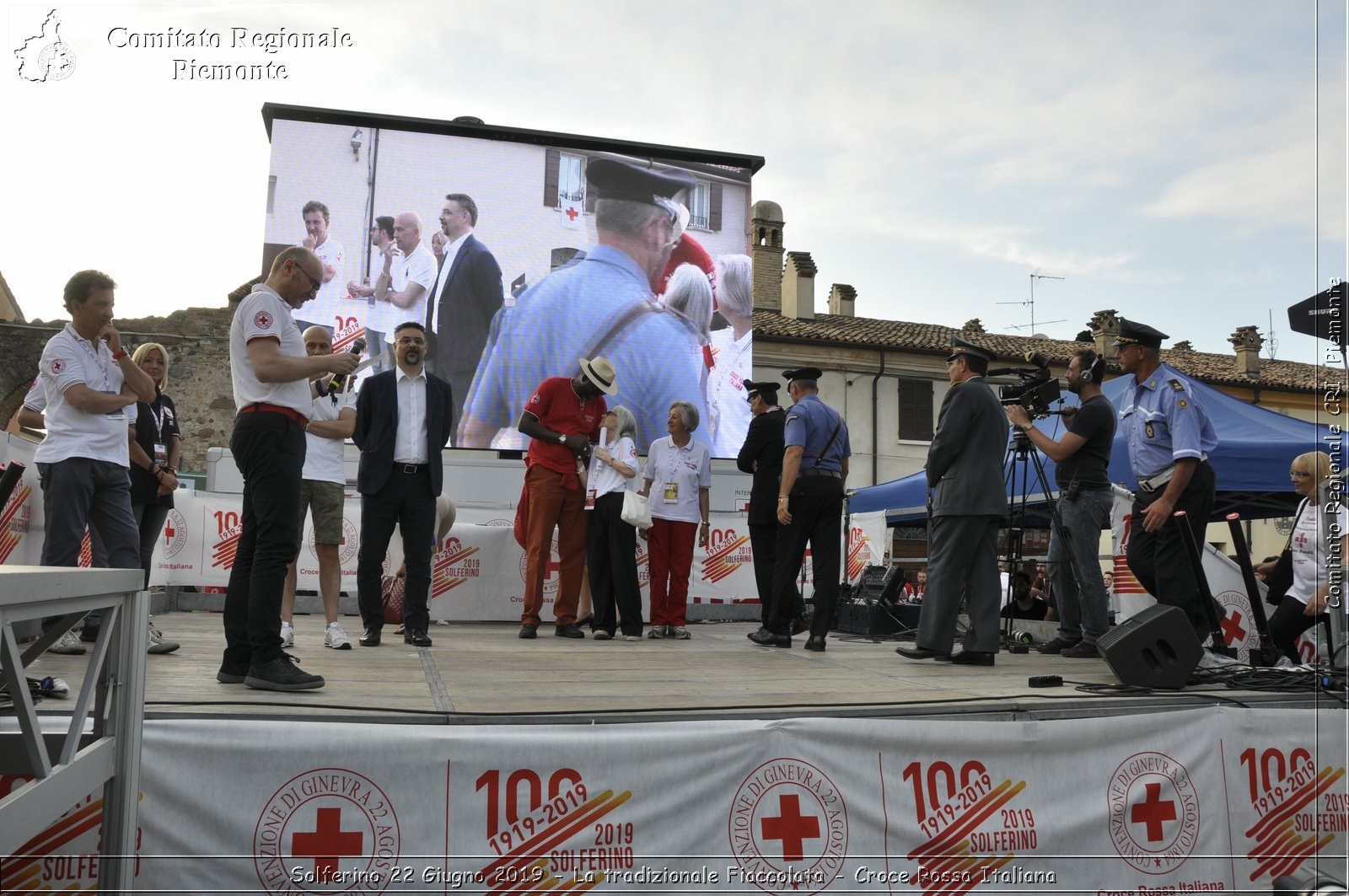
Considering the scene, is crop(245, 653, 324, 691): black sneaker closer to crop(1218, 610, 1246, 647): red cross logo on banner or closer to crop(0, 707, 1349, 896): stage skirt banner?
crop(0, 707, 1349, 896): stage skirt banner

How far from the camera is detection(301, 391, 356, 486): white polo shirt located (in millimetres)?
5359

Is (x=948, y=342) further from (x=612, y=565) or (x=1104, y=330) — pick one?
(x=612, y=565)

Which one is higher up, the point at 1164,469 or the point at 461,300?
the point at 461,300

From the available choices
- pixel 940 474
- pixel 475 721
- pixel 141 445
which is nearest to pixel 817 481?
pixel 940 474

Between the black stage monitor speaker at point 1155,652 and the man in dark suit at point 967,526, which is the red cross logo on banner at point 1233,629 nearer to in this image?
the man in dark suit at point 967,526

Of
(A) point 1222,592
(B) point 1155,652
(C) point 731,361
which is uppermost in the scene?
(C) point 731,361

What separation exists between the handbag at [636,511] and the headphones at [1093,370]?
2.88 meters

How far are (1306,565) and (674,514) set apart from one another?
12.4 ft

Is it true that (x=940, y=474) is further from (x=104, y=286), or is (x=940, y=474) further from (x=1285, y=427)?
(x=1285, y=427)

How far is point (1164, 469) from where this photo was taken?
5.03m

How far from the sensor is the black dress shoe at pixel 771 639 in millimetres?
6117

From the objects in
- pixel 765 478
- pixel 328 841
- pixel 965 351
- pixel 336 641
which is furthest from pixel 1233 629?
pixel 328 841

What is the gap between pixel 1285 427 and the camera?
9422 mm

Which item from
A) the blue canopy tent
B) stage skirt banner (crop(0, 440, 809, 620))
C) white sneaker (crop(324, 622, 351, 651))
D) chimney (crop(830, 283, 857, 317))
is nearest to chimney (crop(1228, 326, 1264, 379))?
chimney (crop(830, 283, 857, 317))
